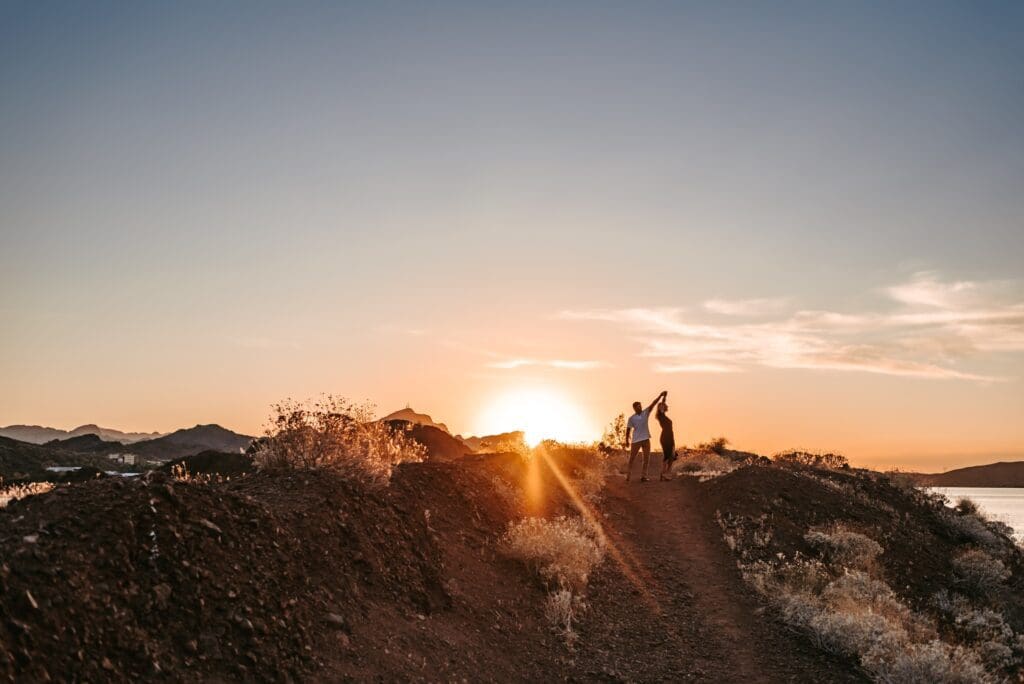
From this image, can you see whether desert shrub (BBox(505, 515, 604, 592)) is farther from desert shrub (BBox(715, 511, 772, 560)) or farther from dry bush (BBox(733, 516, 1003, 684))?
desert shrub (BBox(715, 511, 772, 560))

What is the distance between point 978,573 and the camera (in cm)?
1733

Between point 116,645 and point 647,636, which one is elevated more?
point 116,645

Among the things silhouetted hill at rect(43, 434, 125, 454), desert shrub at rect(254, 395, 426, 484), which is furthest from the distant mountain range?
desert shrub at rect(254, 395, 426, 484)

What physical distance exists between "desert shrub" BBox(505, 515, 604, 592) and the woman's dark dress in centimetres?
863

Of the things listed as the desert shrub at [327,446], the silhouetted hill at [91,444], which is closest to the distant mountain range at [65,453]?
the silhouetted hill at [91,444]

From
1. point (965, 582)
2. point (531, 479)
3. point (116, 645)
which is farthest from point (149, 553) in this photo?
point (965, 582)

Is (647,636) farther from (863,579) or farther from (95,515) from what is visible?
(95,515)

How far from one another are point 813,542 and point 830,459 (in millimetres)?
17533

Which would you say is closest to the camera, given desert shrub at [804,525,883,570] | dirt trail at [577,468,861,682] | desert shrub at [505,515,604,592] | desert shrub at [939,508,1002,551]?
dirt trail at [577,468,861,682]

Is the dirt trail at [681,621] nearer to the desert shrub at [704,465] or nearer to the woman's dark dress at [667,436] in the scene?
the woman's dark dress at [667,436]

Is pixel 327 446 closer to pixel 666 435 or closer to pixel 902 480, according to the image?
pixel 666 435

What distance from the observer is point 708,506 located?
1886 cm

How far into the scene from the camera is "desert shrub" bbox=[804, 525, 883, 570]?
1527 cm

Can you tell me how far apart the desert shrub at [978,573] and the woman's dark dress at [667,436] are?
8.19 meters
